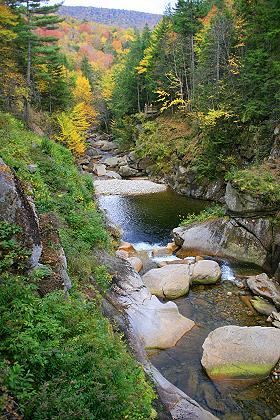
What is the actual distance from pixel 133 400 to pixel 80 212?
8.17m

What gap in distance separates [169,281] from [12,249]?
836 centimetres

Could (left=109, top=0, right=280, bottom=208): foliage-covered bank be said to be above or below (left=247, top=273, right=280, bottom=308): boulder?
above

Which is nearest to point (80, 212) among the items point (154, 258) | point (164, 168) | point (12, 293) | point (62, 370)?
point (154, 258)

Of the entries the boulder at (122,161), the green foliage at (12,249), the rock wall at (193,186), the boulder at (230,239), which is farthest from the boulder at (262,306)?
the boulder at (122,161)

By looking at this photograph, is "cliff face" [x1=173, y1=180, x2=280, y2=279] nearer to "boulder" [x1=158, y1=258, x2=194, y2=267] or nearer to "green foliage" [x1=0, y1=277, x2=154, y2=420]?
"boulder" [x1=158, y1=258, x2=194, y2=267]

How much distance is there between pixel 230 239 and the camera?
648 inches

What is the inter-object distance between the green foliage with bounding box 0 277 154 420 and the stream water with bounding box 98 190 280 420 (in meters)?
3.14

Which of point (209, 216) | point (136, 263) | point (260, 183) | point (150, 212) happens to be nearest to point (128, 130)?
point (150, 212)

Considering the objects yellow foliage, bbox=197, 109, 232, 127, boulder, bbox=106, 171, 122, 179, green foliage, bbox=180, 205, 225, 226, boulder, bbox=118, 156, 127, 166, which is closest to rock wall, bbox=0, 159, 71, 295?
green foliage, bbox=180, 205, 225, 226

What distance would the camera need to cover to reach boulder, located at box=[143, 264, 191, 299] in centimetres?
1276

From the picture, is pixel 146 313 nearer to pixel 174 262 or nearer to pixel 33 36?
pixel 174 262

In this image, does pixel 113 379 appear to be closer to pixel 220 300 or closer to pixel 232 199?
pixel 220 300

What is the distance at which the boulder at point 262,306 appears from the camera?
1150cm

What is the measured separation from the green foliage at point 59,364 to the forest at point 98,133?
0.06 feet
